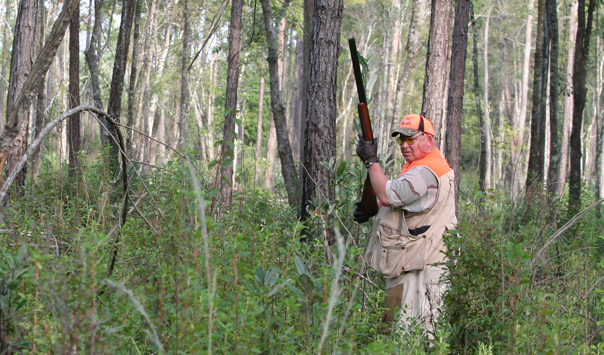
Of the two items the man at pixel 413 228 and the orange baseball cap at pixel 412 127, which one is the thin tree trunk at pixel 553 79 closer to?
the orange baseball cap at pixel 412 127

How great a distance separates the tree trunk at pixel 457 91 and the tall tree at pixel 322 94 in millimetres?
3802

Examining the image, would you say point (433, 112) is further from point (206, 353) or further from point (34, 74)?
point (206, 353)

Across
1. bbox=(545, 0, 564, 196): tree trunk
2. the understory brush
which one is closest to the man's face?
the understory brush

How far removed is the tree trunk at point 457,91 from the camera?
975 cm

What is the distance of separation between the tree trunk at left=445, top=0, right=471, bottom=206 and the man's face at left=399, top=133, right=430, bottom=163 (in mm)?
5289

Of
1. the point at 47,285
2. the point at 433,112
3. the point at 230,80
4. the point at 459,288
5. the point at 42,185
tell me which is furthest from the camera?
the point at 230,80

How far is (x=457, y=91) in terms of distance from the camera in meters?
9.88

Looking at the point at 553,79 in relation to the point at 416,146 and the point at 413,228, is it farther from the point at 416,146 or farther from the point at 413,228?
the point at 413,228

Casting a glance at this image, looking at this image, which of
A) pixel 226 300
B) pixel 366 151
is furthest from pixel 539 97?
pixel 226 300

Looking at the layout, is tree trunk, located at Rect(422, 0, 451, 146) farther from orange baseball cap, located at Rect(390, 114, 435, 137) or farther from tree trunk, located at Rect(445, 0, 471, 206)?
orange baseball cap, located at Rect(390, 114, 435, 137)

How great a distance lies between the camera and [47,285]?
7.88 ft

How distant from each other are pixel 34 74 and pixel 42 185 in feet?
8.45

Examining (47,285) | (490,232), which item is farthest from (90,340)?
(490,232)

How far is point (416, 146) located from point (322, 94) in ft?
7.05
